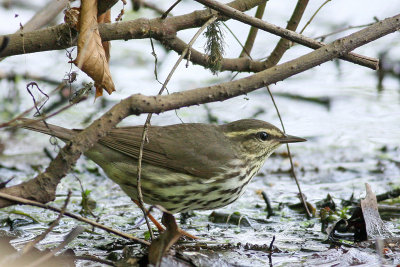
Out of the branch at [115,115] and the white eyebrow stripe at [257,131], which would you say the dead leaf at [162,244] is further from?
the white eyebrow stripe at [257,131]

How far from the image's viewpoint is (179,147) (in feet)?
19.8

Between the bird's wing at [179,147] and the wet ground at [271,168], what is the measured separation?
0.60 m

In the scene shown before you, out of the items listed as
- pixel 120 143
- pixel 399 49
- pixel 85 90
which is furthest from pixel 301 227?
pixel 399 49

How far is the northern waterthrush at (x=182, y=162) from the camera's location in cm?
572

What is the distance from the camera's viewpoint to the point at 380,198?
6.46 metres

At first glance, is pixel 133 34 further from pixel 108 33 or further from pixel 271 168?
pixel 271 168

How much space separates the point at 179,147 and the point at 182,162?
0.20 metres

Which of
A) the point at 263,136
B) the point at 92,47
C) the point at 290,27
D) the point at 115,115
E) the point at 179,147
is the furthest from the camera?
the point at 263,136

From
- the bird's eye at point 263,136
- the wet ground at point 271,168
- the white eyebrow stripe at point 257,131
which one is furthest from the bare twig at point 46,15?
the bird's eye at point 263,136

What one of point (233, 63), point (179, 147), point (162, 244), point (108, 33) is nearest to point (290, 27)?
point (233, 63)

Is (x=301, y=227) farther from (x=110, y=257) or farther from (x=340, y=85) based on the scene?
(x=340, y=85)

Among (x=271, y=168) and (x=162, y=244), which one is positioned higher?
(x=271, y=168)

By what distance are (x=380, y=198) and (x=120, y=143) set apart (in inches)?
103

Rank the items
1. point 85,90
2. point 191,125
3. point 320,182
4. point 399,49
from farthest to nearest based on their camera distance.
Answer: point 399,49 < point 320,182 < point 191,125 < point 85,90
